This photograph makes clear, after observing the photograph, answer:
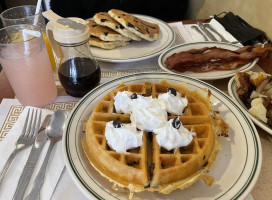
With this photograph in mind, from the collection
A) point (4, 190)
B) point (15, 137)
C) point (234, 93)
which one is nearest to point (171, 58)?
point (234, 93)

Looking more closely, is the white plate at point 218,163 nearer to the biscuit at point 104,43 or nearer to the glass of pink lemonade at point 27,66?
the glass of pink lemonade at point 27,66

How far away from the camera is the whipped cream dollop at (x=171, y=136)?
0.81 metres

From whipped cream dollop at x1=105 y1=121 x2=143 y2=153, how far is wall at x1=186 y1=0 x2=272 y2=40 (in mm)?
1238

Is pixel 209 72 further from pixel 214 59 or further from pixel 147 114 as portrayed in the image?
pixel 147 114

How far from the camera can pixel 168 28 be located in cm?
175

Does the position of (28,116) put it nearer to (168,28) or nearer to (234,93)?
(234,93)

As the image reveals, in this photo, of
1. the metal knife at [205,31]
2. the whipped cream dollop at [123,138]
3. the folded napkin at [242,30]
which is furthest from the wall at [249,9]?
the whipped cream dollop at [123,138]

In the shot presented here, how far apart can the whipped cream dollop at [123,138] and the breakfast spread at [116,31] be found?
0.80 m

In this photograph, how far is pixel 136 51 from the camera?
1525 millimetres

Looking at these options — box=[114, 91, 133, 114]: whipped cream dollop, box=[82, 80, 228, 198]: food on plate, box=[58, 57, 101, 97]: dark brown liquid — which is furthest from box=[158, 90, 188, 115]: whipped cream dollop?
box=[58, 57, 101, 97]: dark brown liquid

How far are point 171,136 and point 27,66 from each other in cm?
70

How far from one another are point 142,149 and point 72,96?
566 millimetres

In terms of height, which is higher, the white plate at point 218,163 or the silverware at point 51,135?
the white plate at point 218,163

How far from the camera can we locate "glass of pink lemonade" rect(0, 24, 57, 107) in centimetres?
106
